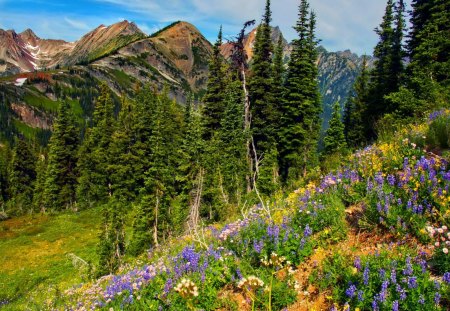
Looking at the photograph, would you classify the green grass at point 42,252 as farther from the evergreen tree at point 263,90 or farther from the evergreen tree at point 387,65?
the evergreen tree at point 387,65

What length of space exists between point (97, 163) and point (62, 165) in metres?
7.50

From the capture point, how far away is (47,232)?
165 ft

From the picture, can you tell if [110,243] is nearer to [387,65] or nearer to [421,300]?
[421,300]

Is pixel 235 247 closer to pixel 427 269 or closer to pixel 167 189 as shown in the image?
pixel 427 269

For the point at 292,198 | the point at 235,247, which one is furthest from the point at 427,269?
the point at 292,198

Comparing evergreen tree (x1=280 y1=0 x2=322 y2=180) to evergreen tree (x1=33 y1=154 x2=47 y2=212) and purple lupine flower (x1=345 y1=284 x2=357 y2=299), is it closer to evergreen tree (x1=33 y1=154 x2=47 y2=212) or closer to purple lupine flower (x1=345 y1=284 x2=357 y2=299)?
purple lupine flower (x1=345 y1=284 x2=357 y2=299)

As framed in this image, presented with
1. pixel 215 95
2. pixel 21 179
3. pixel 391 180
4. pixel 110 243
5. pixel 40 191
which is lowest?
pixel 40 191

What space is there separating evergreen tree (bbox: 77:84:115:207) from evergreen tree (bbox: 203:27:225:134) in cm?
2518

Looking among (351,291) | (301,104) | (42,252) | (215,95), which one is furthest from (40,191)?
(351,291)

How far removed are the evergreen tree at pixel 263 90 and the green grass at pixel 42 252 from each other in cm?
2245

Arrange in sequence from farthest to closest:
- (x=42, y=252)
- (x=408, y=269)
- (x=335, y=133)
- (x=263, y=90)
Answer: (x=335, y=133)
(x=42, y=252)
(x=263, y=90)
(x=408, y=269)

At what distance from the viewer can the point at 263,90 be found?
39.9m

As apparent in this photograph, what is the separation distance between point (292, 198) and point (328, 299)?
125 inches

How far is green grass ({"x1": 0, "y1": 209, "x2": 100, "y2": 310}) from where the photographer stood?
30.1 metres
